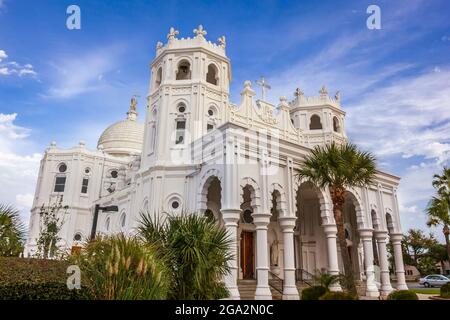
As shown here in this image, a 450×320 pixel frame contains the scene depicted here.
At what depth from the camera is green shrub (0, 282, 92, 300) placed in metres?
8.65

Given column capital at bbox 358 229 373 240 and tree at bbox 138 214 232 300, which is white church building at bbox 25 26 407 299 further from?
tree at bbox 138 214 232 300

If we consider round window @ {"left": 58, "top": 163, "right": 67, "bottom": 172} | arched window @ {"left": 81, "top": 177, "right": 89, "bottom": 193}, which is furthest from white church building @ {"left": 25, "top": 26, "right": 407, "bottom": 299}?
round window @ {"left": 58, "top": 163, "right": 67, "bottom": 172}

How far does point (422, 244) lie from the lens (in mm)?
64688

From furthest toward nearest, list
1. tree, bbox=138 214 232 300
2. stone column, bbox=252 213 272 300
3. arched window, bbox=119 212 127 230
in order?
1. arched window, bbox=119 212 127 230
2. stone column, bbox=252 213 272 300
3. tree, bbox=138 214 232 300

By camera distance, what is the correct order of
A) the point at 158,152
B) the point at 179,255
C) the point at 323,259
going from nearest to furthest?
the point at 179,255, the point at 158,152, the point at 323,259

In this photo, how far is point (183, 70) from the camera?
105 feet

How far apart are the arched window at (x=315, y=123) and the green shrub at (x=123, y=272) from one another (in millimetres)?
29105

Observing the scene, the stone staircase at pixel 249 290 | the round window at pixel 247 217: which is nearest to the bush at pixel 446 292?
the stone staircase at pixel 249 290

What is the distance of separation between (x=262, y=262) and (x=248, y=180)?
4.45 meters

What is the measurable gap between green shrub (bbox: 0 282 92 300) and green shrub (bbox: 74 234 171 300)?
0.44 metres

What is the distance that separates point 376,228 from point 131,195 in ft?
64.6

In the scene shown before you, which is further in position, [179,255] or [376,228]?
[376,228]
